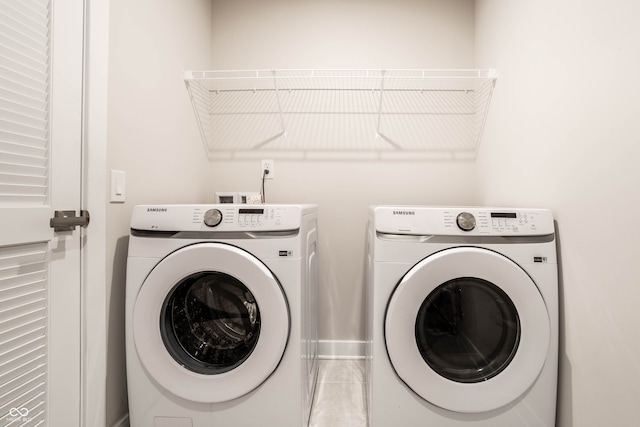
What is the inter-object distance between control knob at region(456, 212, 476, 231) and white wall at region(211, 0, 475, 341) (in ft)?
2.53

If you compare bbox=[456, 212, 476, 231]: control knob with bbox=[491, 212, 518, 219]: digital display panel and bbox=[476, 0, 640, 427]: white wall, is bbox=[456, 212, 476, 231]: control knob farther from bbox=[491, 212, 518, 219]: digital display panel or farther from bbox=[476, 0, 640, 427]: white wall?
bbox=[476, 0, 640, 427]: white wall

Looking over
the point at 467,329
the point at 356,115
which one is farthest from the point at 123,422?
the point at 356,115

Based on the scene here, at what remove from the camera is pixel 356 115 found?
5.78ft

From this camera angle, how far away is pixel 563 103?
101 cm

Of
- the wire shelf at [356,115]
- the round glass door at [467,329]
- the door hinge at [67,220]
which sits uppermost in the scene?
the wire shelf at [356,115]

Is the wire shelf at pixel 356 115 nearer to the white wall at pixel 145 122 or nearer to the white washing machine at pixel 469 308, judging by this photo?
the white wall at pixel 145 122

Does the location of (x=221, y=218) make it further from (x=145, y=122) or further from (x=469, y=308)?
(x=469, y=308)

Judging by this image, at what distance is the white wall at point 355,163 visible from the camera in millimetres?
1746

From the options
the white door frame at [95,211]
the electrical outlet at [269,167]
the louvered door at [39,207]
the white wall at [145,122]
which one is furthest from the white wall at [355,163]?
the louvered door at [39,207]

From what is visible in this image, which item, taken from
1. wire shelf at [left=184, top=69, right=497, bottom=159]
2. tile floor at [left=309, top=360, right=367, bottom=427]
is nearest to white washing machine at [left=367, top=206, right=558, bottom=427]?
tile floor at [left=309, top=360, right=367, bottom=427]

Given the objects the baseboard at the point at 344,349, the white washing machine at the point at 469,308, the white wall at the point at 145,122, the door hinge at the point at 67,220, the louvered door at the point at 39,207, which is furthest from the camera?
the baseboard at the point at 344,349

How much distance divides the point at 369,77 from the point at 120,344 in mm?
1696

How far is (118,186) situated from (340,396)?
1282 mm

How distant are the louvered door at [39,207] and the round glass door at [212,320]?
29 cm
